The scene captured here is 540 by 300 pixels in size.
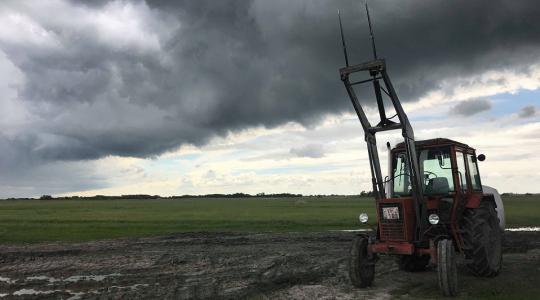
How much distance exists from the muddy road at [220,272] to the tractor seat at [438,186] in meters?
2.15

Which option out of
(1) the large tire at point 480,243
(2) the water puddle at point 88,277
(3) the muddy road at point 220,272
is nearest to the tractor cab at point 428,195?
(1) the large tire at point 480,243

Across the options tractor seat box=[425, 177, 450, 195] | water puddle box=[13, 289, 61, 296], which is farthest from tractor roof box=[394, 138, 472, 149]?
water puddle box=[13, 289, 61, 296]

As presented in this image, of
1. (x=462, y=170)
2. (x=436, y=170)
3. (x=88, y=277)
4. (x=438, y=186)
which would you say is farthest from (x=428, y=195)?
(x=88, y=277)

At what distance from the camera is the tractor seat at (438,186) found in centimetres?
1131

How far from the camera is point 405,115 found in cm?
1017

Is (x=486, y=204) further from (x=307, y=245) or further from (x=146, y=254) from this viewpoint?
(x=146, y=254)

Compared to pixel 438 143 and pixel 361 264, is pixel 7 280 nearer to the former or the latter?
pixel 361 264

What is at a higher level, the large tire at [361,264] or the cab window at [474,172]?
the cab window at [474,172]

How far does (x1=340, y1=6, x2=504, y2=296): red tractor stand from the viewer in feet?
32.7

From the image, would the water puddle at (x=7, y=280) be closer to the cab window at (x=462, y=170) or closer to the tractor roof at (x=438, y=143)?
the tractor roof at (x=438, y=143)

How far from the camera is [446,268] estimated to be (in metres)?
9.35

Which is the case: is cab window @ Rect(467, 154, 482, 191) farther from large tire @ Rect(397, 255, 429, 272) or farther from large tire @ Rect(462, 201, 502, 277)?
large tire @ Rect(397, 255, 429, 272)

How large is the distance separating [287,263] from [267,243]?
18.7ft

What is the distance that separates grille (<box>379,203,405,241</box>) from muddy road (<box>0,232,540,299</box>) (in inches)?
47.0
